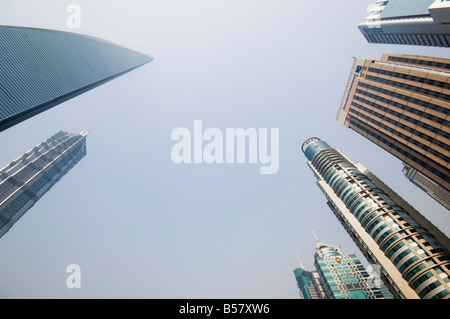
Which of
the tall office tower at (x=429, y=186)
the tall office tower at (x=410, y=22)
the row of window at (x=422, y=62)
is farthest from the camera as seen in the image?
the tall office tower at (x=429, y=186)

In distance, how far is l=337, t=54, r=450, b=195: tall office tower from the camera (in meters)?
49.1

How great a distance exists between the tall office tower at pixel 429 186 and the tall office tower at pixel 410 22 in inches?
3073

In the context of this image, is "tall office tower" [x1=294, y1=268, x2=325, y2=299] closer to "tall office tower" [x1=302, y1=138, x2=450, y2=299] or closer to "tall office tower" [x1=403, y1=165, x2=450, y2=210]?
"tall office tower" [x1=403, y1=165, x2=450, y2=210]

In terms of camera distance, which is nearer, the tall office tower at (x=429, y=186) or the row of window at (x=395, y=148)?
the row of window at (x=395, y=148)

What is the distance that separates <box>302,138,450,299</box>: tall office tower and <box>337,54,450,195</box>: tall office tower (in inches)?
550

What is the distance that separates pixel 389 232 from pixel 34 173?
6521 inches

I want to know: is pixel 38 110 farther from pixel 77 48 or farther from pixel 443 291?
pixel 443 291

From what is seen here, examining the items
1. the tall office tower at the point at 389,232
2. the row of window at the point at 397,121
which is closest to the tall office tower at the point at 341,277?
the tall office tower at the point at 389,232

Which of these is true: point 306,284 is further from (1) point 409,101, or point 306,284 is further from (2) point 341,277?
(1) point 409,101

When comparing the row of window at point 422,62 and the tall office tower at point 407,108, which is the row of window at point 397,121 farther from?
the row of window at point 422,62

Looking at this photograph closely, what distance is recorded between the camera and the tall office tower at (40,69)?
64.5 metres

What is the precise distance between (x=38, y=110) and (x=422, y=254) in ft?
367

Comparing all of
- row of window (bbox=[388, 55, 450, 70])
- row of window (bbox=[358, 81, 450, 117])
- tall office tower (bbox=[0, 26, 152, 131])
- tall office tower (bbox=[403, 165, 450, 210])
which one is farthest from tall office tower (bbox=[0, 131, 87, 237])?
tall office tower (bbox=[403, 165, 450, 210])

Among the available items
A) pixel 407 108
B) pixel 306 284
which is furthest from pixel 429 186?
pixel 407 108
